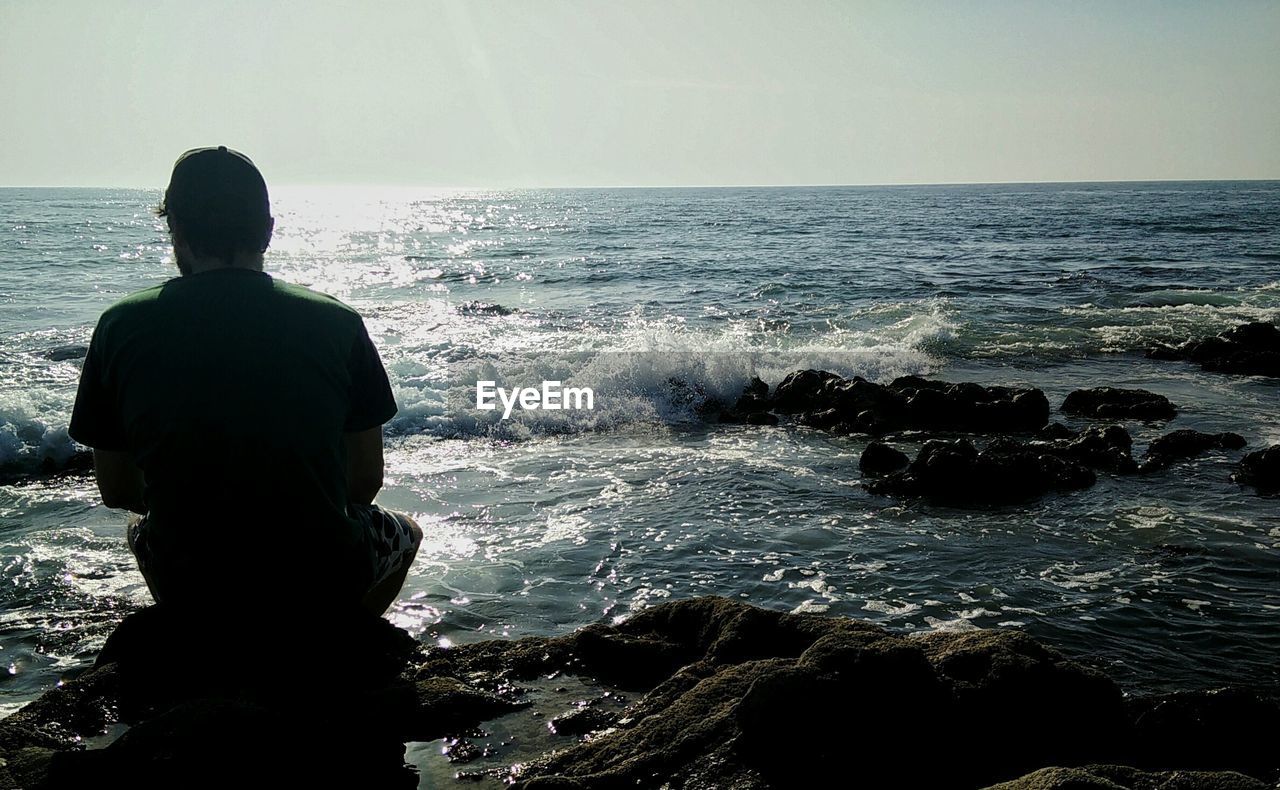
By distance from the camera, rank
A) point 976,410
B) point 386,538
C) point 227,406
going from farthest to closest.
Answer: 1. point 976,410
2. point 386,538
3. point 227,406

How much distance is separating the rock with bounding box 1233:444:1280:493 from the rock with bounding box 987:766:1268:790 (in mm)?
6756

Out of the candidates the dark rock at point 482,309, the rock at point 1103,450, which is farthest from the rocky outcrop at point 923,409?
the dark rock at point 482,309

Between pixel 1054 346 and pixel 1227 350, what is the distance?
2.87 meters

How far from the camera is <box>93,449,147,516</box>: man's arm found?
3.23 m

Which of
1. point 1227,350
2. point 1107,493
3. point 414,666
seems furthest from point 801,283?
point 414,666

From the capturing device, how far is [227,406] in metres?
2.88

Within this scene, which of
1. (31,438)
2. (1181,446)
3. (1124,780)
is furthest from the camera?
(31,438)

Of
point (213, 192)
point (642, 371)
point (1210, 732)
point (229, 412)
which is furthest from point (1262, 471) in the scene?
point (213, 192)

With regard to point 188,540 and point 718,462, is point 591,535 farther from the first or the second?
point 188,540

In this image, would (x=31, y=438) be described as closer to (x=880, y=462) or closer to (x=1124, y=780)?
(x=880, y=462)

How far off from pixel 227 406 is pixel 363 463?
29.0 inches

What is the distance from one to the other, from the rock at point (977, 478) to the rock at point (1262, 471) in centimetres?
134

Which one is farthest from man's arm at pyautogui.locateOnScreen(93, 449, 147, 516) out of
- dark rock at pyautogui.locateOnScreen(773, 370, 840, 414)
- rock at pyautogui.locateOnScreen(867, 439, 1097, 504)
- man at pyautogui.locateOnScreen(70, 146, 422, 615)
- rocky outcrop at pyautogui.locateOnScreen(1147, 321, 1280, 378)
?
rocky outcrop at pyautogui.locateOnScreen(1147, 321, 1280, 378)

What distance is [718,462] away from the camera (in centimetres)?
940
